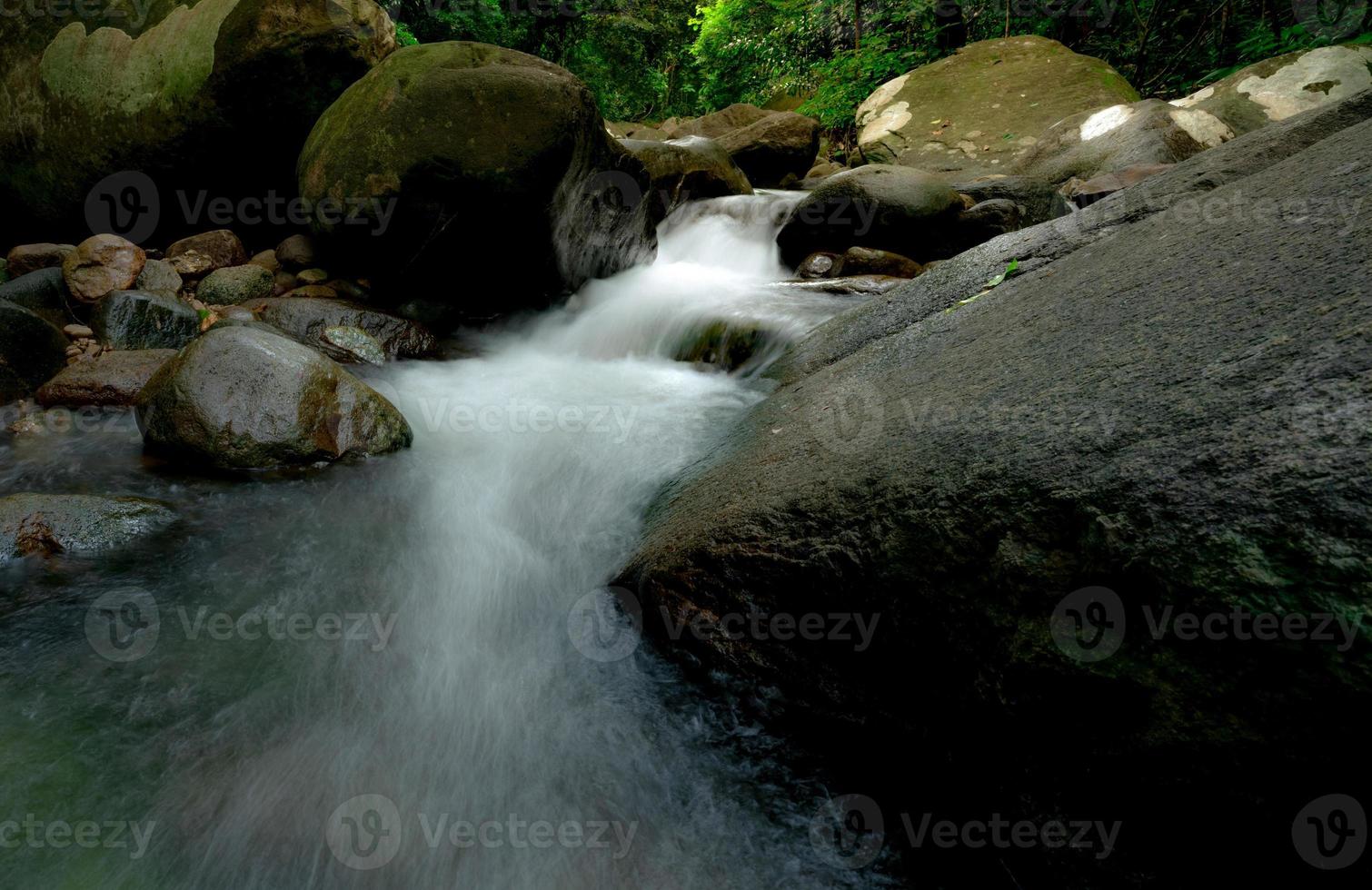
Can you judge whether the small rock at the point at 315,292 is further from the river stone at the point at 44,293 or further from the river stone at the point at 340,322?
the river stone at the point at 44,293

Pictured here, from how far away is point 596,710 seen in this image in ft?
7.43

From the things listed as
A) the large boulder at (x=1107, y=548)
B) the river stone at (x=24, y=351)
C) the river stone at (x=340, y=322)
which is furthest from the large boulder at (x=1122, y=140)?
the river stone at (x=24, y=351)

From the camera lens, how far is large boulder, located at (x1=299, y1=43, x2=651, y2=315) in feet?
17.3

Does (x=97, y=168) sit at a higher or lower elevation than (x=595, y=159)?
lower

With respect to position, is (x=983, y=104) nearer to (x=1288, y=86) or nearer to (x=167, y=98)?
(x=1288, y=86)

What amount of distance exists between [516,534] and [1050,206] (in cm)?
753

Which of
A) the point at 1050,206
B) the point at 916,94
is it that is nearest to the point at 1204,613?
the point at 1050,206

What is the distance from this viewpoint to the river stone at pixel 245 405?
11.5 ft

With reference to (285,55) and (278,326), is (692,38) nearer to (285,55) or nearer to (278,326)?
(285,55)

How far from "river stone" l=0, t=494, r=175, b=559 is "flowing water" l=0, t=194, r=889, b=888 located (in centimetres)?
9

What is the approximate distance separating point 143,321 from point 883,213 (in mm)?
7669

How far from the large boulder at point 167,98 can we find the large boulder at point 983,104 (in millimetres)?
9009

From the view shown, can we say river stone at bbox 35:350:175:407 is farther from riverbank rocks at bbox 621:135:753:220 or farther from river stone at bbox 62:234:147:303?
riverbank rocks at bbox 621:135:753:220

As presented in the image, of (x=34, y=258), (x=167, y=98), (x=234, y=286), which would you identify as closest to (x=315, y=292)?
(x=234, y=286)
